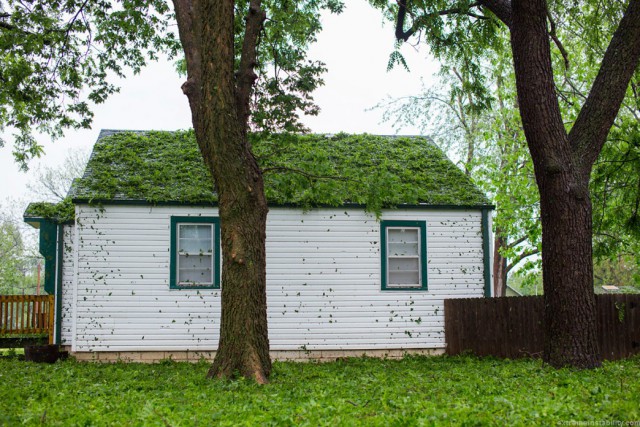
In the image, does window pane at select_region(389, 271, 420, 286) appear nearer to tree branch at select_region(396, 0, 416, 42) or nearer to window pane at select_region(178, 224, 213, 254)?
window pane at select_region(178, 224, 213, 254)

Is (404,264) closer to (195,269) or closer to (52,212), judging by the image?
(195,269)

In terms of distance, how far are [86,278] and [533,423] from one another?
11.1 metres

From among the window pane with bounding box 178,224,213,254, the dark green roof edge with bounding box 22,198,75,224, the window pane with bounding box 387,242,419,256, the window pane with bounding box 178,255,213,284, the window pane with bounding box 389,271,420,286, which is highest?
the dark green roof edge with bounding box 22,198,75,224

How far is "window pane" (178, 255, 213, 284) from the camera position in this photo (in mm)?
15391

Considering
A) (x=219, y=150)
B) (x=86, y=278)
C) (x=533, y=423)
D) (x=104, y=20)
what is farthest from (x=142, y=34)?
(x=533, y=423)

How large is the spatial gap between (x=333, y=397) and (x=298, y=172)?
565 cm

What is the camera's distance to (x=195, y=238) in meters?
15.5

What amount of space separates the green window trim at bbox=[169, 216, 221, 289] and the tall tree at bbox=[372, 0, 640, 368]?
23.7ft

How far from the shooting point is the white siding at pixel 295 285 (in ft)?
49.3

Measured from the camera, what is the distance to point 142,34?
1572 centimetres

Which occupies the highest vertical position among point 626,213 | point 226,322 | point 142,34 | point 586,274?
point 142,34

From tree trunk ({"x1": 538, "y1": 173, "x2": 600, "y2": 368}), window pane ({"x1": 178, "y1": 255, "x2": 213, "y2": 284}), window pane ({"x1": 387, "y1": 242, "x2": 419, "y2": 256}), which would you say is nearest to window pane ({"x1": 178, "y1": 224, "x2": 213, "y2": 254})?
window pane ({"x1": 178, "y1": 255, "x2": 213, "y2": 284})

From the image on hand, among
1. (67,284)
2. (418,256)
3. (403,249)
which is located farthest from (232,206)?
(67,284)

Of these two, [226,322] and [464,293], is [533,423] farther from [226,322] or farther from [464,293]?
[464,293]
